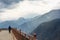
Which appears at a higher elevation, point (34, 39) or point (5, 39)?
point (34, 39)

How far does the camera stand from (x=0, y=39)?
129 feet

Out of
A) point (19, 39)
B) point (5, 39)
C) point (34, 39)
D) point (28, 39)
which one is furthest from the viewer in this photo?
point (5, 39)

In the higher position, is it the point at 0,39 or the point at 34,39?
the point at 34,39

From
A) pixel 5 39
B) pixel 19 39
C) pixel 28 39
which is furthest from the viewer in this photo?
pixel 5 39

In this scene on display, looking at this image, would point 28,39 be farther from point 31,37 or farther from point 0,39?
point 0,39

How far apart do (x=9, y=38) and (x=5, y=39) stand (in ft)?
3.96

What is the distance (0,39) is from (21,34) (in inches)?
197

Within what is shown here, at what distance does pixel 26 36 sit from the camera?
114 ft

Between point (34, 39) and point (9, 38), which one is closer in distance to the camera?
point (34, 39)

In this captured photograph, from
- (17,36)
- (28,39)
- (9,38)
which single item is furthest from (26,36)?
(9,38)

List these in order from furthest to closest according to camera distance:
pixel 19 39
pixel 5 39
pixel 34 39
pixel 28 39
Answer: pixel 5 39, pixel 19 39, pixel 28 39, pixel 34 39

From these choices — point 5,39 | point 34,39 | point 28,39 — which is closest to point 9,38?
point 5,39

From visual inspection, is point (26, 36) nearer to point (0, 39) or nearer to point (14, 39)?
point (14, 39)

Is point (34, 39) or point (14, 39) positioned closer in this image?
point (34, 39)
